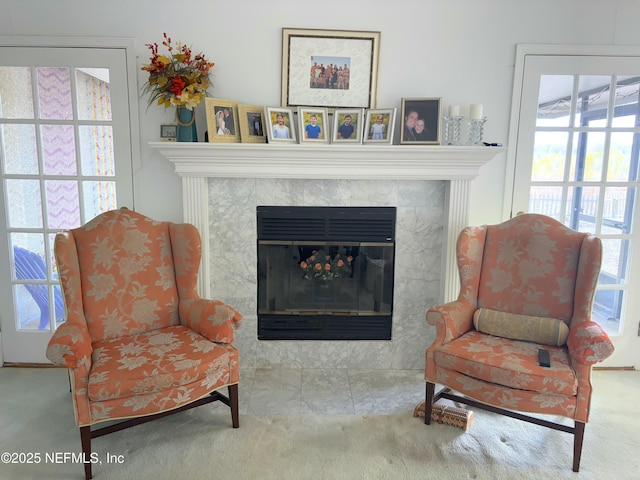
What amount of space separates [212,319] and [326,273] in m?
0.94

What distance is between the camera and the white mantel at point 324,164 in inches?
106

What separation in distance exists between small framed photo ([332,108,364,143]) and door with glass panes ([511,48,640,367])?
1.04 metres

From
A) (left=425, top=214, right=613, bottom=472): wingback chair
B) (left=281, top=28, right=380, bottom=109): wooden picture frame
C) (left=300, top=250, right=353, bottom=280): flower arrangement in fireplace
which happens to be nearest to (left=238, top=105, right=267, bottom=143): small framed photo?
(left=281, top=28, right=380, bottom=109): wooden picture frame

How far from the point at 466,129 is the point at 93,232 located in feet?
7.42

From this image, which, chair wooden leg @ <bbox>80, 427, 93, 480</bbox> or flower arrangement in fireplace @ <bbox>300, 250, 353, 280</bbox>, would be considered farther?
flower arrangement in fireplace @ <bbox>300, 250, 353, 280</bbox>

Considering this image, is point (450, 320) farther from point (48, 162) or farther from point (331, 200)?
point (48, 162)

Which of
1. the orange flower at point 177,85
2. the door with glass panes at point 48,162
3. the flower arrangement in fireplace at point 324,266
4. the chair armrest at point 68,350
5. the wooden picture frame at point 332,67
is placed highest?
the wooden picture frame at point 332,67

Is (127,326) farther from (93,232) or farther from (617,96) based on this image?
(617,96)

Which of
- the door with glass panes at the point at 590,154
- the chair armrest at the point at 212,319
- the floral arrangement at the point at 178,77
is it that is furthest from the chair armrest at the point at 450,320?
the floral arrangement at the point at 178,77

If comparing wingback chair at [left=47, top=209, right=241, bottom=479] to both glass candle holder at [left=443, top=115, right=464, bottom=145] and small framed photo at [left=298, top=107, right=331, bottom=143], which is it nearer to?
small framed photo at [left=298, top=107, right=331, bottom=143]

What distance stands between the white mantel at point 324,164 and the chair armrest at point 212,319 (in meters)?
0.47

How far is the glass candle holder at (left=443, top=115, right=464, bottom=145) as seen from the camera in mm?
2768

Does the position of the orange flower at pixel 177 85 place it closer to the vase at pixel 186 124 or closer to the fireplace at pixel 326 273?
the vase at pixel 186 124

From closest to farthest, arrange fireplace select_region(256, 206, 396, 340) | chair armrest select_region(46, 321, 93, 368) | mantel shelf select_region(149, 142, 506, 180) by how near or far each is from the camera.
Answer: chair armrest select_region(46, 321, 93, 368) → mantel shelf select_region(149, 142, 506, 180) → fireplace select_region(256, 206, 396, 340)
